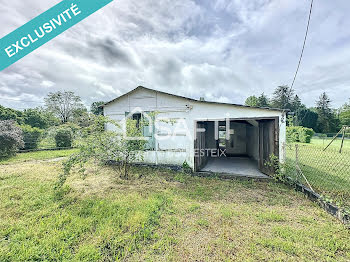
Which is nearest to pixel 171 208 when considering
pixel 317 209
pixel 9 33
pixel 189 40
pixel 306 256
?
pixel 306 256

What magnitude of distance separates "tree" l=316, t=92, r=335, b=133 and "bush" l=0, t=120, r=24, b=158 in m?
55.9

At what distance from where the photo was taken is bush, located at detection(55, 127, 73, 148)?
1318 cm

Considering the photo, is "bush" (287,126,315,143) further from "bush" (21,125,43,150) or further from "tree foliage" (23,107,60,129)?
"tree foliage" (23,107,60,129)

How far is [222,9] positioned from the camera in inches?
214

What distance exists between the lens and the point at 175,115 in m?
6.53

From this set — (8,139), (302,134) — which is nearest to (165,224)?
(8,139)

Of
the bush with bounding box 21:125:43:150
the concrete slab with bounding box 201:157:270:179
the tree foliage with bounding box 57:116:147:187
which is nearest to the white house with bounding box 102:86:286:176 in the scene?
the concrete slab with bounding box 201:157:270:179

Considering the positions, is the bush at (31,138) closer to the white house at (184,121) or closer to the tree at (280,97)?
the white house at (184,121)

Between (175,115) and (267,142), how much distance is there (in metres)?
4.09

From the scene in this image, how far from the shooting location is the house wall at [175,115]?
5969 mm

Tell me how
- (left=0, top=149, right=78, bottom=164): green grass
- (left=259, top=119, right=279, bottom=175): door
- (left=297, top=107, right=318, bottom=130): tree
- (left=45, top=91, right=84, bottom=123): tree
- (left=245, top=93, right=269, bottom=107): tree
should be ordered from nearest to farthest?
(left=259, top=119, right=279, bottom=175): door
(left=0, top=149, right=78, bottom=164): green grass
(left=45, top=91, right=84, bottom=123): tree
(left=297, top=107, right=318, bottom=130): tree
(left=245, top=93, right=269, bottom=107): tree

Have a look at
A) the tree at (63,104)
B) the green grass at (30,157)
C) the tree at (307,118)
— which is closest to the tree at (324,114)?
the tree at (307,118)

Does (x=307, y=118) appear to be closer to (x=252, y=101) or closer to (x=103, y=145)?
(x=252, y=101)

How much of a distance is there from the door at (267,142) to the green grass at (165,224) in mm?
1249
